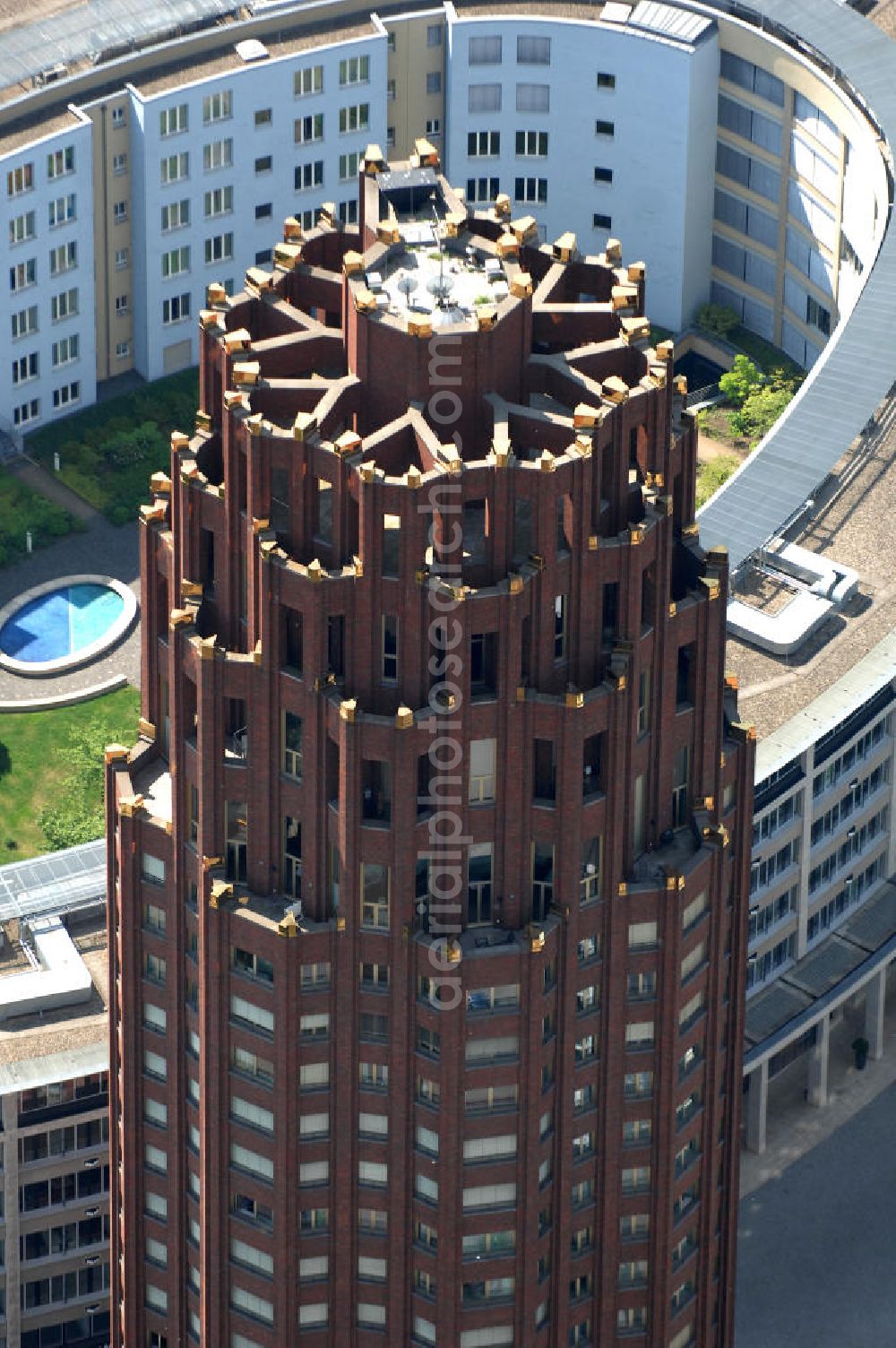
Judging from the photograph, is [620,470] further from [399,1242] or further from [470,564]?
[399,1242]

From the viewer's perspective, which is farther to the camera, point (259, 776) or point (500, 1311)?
point (500, 1311)

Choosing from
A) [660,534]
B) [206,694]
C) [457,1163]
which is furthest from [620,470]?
[457,1163]

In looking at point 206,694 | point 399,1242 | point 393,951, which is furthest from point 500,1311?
point 206,694

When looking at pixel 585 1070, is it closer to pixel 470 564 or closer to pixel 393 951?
pixel 393 951

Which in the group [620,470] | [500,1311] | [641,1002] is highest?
[620,470]

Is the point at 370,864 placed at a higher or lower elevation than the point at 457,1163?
higher

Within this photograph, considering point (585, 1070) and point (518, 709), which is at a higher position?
point (518, 709)
